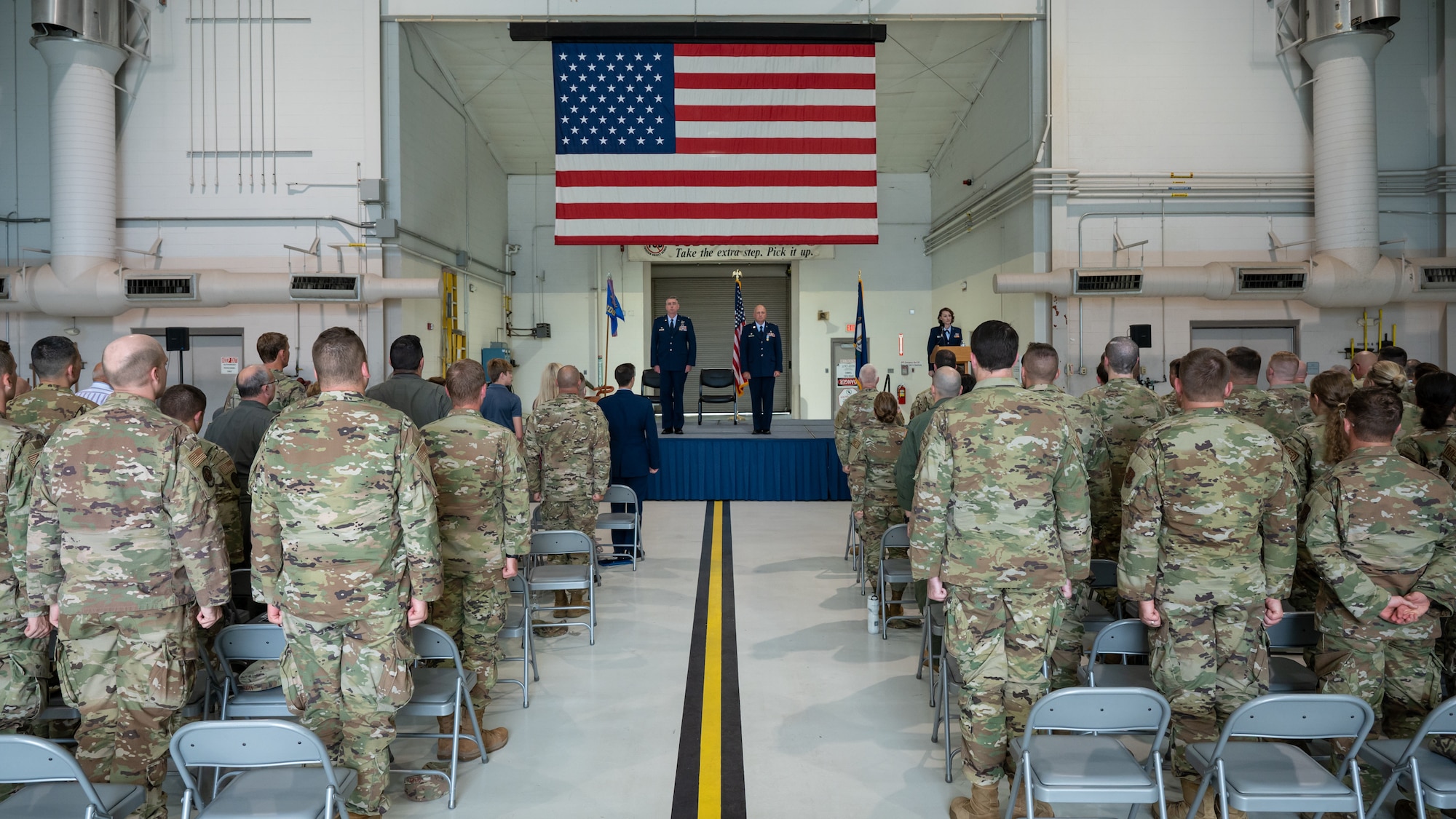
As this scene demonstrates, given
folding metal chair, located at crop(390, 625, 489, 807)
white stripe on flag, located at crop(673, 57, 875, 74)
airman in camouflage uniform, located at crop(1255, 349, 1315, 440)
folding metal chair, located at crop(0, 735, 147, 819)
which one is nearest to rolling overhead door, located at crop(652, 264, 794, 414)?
white stripe on flag, located at crop(673, 57, 875, 74)

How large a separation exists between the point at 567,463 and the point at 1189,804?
4.00 meters

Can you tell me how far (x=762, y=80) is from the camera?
8.45 meters

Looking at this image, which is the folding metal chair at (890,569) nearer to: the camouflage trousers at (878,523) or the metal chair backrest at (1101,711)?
the camouflage trousers at (878,523)

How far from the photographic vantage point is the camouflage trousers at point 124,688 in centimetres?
265

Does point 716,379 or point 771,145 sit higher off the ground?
point 771,145

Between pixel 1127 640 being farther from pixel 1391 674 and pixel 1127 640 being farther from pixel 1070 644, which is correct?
pixel 1391 674

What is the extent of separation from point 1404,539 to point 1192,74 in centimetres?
891

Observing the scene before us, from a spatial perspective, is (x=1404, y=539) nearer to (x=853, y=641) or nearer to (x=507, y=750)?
(x=853, y=641)

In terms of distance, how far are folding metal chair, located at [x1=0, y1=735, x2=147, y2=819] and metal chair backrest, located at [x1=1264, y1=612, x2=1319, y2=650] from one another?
12.5ft

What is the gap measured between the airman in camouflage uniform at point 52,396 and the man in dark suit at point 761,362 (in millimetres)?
7315

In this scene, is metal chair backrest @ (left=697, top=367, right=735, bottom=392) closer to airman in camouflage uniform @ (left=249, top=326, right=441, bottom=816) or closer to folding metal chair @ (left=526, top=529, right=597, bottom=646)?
folding metal chair @ (left=526, top=529, right=597, bottom=646)

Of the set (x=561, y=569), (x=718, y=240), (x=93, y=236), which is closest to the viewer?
(x=561, y=569)

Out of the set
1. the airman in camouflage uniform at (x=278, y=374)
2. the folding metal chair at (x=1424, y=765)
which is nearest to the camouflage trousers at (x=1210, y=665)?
the folding metal chair at (x=1424, y=765)

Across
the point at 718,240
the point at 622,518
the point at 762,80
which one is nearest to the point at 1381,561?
the point at 622,518
